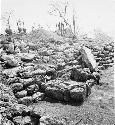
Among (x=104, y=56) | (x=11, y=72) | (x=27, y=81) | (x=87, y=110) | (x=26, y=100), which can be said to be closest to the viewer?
(x=87, y=110)

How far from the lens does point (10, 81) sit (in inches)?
504

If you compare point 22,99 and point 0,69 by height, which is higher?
point 0,69

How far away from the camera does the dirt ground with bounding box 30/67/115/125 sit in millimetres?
10219

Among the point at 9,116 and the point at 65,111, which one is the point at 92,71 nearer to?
the point at 65,111

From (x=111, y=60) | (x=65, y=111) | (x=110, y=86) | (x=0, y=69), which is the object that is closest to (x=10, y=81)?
(x=0, y=69)

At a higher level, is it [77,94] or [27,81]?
[27,81]

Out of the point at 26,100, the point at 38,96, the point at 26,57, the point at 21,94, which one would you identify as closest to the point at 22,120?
the point at 26,100

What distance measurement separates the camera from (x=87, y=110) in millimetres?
11047

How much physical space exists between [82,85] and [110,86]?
288 cm

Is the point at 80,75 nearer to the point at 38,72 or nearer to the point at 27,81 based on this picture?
the point at 38,72

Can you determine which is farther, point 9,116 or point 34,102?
point 34,102

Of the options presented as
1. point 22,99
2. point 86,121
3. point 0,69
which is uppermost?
point 0,69

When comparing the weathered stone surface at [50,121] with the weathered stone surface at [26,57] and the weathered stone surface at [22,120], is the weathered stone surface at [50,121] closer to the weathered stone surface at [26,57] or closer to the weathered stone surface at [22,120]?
the weathered stone surface at [22,120]

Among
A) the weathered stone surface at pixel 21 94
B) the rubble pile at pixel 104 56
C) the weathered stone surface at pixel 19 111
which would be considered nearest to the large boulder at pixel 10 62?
the weathered stone surface at pixel 21 94
